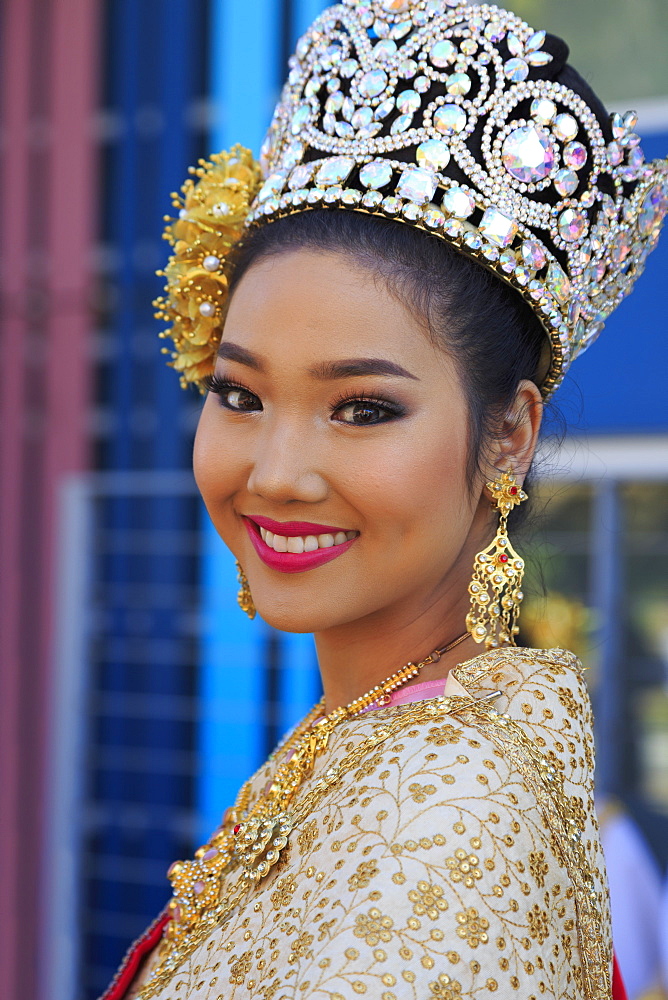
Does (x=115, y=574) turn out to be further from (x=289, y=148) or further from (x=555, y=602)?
(x=289, y=148)

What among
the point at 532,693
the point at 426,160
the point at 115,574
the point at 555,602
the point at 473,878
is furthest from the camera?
the point at 115,574

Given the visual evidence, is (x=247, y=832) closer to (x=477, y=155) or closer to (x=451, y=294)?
(x=451, y=294)

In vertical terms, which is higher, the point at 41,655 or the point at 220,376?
the point at 220,376

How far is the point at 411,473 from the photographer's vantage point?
3.78 ft

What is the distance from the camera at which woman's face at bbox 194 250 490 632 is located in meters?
1.15

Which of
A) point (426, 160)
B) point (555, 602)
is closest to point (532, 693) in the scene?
point (426, 160)

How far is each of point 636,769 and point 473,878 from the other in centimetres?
368

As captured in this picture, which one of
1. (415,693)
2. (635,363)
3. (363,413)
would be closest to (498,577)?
(415,693)

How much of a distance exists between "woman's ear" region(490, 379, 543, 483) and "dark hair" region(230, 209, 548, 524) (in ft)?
0.05

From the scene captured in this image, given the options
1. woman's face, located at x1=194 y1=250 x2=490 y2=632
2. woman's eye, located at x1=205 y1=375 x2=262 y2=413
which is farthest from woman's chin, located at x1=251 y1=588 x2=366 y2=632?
woman's eye, located at x1=205 y1=375 x2=262 y2=413

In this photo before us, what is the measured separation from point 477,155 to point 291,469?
465 millimetres

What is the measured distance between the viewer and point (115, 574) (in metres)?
4.29

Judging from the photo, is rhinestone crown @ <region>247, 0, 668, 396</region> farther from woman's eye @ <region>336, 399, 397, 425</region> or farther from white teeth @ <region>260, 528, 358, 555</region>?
white teeth @ <region>260, 528, 358, 555</region>

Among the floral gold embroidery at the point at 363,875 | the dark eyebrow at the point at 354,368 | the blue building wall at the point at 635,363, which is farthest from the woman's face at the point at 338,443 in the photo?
the blue building wall at the point at 635,363
